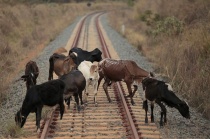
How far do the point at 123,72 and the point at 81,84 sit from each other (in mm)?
1554

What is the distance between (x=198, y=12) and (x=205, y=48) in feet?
36.0

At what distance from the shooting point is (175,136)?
8750 millimetres

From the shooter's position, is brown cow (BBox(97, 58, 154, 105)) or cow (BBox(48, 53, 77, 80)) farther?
cow (BBox(48, 53, 77, 80))

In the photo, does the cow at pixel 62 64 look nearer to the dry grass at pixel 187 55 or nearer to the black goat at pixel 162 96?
the black goat at pixel 162 96

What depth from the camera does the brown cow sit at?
1109 cm

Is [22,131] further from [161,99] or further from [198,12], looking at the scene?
[198,12]

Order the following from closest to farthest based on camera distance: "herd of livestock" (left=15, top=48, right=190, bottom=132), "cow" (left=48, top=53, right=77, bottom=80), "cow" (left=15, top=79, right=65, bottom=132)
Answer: "cow" (left=15, top=79, right=65, bottom=132) < "herd of livestock" (left=15, top=48, right=190, bottom=132) < "cow" (left=48, top=53, right=77, bottom=80)

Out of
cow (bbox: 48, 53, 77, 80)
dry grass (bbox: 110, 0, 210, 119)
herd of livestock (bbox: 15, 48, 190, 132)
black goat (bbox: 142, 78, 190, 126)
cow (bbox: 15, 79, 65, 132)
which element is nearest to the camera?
cow (bbox: 15, 79, 65, 132)

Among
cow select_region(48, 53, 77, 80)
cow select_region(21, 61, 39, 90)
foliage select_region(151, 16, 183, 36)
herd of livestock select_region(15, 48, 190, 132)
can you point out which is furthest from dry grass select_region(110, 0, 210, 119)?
cow select_region(21, 61, 39, 90)

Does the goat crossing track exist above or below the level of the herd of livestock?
below

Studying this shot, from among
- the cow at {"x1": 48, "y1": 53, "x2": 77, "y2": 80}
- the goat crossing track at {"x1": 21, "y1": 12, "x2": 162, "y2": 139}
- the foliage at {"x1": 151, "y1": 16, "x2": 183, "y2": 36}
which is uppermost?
the cow at {"x1": 48, "y1": 53, "x2": 77, "y2": 80}

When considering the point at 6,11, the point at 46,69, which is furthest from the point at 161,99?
the point at 6,11

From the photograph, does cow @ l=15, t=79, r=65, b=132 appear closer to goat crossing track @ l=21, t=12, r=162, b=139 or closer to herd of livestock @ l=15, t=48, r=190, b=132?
herd of livestock @ l=15, t=48, r=190, b=132

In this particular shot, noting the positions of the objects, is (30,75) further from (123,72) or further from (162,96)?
(162,96)
